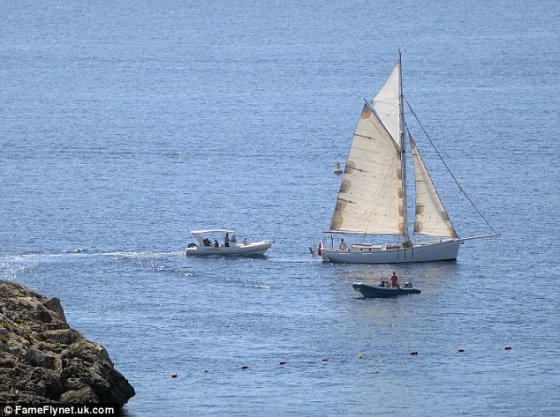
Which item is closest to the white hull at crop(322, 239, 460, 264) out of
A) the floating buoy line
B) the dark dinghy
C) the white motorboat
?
the white motorboat

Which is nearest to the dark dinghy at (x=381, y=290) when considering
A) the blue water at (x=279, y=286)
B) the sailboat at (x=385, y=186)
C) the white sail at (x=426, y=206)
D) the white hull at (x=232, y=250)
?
the blue water at (x=279, y=286)

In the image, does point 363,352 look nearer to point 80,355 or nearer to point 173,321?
point 173,321

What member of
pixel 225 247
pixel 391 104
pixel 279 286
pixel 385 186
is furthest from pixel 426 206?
pixel 279 286

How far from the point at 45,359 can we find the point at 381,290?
1661 inches

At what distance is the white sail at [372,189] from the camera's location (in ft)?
461

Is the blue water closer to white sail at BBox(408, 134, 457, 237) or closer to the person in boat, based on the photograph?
the person in boat

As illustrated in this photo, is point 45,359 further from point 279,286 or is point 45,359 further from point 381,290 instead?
point 279,286

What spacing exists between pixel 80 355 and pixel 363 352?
86.4ft

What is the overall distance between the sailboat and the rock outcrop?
51.7 meters

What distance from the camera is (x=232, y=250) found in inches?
5443

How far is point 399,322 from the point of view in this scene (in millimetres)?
116000

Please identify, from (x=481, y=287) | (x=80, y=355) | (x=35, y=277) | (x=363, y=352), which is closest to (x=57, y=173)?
(x=35, y=277)

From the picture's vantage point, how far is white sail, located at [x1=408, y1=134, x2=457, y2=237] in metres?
139

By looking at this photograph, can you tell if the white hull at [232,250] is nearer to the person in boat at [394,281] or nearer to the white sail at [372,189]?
the white sail at [372,189]
